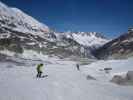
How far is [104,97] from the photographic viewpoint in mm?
16312

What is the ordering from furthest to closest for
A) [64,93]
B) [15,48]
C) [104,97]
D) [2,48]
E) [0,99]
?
[15,48] → [2,48] → [64,93] → [104,97] → [0,99]

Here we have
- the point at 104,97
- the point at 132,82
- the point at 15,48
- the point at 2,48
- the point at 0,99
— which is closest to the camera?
the point at 0,99

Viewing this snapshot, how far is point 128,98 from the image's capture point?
53.9 ft

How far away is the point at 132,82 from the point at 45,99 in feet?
44.0

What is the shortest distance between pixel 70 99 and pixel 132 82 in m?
12.1

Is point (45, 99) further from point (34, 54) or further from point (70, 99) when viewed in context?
point (34, 54)

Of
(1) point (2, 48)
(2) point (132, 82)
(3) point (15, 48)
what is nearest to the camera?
(2) point (132, 82)

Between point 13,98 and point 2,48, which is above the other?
point 2,48

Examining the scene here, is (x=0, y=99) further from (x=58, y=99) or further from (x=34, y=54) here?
(x=34, y=54)

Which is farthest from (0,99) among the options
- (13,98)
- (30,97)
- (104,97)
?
(104,97)

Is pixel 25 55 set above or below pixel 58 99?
above

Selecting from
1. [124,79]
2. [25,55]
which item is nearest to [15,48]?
[25,55]

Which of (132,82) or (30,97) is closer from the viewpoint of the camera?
(30,97)

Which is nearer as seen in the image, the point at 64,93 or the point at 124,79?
the point at 64,93
